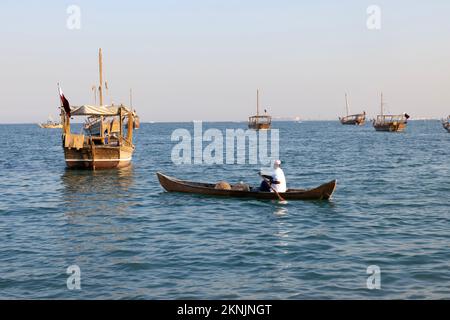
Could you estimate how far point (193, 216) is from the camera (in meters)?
17.7

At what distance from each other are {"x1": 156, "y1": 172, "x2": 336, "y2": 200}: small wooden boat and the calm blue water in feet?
1.07

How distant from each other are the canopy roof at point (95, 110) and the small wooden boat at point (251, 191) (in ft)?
30.4

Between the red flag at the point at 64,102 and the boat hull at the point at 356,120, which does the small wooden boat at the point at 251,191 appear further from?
the boat hull at the point at 356,120

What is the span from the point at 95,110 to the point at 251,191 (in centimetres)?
1398

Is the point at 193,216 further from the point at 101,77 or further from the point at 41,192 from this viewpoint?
the point at 101,77

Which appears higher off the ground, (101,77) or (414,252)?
(101,77)

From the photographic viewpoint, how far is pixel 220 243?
45.5 ft

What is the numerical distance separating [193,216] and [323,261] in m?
6.65

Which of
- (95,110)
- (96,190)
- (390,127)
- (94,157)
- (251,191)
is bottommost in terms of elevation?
(96,190)

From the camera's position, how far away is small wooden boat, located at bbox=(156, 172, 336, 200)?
64.2 feet

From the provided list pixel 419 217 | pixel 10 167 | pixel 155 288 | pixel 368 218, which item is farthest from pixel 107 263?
pixel 10 167

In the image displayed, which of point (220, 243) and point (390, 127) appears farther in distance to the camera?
point (390, 127)

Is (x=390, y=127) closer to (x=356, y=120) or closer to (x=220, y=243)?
(x=356, y=120)

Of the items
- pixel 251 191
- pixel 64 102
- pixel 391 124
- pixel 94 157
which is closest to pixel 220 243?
pixel 251 191
